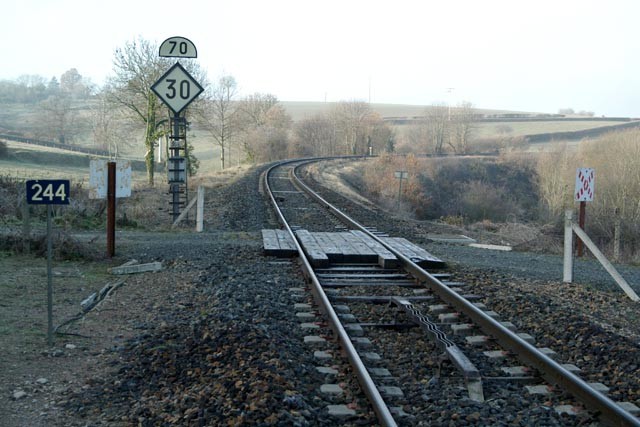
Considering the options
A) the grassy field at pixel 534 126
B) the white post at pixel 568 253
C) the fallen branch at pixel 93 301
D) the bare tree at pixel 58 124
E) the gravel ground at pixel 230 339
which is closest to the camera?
the gravel ground at pixel 230 339

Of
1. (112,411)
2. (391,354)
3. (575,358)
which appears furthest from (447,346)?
(112,411)

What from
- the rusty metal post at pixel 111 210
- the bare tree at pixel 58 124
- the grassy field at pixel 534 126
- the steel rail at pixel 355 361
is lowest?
the steel rail at pixel 355 361

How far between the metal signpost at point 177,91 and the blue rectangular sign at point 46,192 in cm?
798

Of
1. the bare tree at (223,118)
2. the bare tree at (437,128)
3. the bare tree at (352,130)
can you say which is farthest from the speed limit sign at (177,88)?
the bare tree at (437,128)

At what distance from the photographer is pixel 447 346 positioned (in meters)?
6.12

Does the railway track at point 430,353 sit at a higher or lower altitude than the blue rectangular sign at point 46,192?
lower

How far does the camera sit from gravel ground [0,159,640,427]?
473 cm

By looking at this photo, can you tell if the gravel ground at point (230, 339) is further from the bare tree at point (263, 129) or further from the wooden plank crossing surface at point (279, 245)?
the bare tree at point (263, 129)

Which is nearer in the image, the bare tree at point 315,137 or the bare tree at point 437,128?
the bare tree at point 315,137

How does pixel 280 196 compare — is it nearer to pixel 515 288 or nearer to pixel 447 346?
pixel 515 288

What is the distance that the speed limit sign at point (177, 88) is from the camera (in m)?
14.6

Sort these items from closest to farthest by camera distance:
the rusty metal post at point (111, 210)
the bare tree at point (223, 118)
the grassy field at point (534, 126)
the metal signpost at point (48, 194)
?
the metal signpost at point (48, 194) → the rusty metal post at point (111, 210) → the bare tree at point (223, 118) → the grassy field at point (534, 126)

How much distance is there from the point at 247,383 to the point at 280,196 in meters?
19.1

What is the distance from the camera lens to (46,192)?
21.5 ft
